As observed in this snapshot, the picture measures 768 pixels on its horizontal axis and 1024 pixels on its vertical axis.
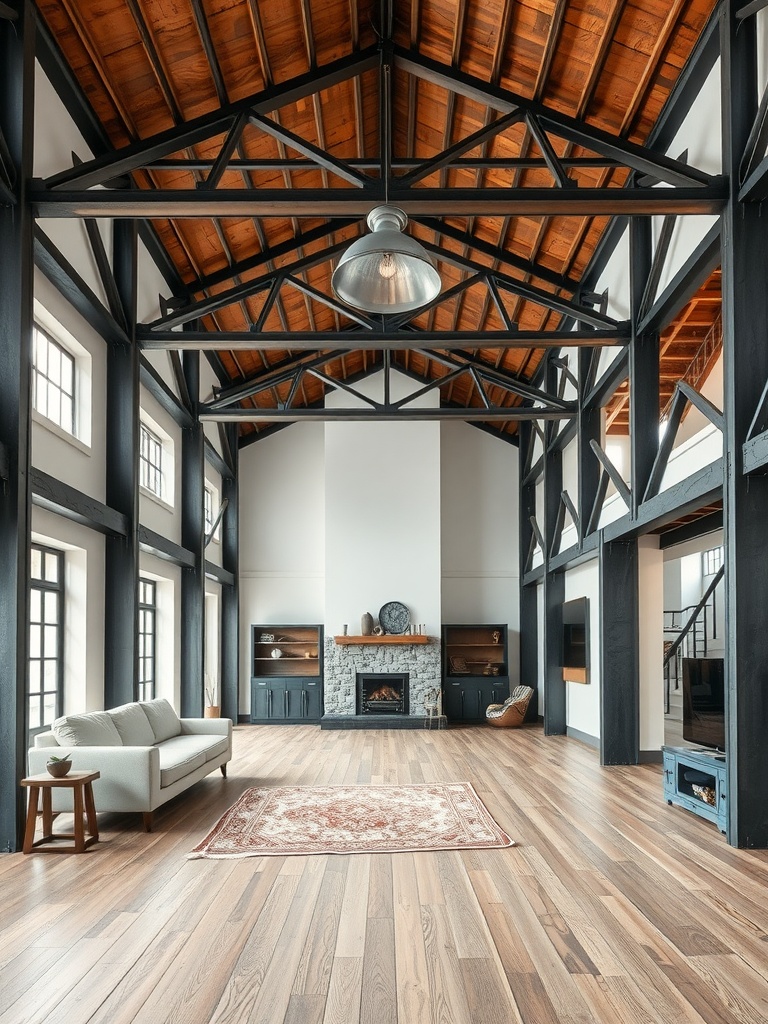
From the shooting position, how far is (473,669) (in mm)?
15539

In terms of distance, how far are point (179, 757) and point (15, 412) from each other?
3.03 m

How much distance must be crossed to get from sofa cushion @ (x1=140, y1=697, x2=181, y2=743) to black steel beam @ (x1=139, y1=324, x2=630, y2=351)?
341 centimetres

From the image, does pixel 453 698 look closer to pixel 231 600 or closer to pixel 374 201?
pixel 231 600

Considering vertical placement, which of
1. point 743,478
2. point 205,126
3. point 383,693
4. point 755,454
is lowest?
point 383,693

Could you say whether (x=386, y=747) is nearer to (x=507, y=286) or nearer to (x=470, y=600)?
(x=470, y=600)

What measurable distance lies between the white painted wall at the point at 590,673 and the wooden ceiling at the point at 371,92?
10.7ft

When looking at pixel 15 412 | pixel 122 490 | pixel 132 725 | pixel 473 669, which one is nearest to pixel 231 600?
pixel 473 669

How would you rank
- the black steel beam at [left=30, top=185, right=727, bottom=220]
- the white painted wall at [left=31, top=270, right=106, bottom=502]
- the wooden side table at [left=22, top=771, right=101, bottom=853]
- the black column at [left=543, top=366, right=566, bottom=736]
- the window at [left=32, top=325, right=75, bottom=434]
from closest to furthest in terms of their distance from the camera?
the wooden side table at [left=22, top=771, right=101, bottom=853]
the black steel beam at [left=30, top=185, right=727, bottom=220]
the white painted wall at [left=31, top=270, right=106, bottom=502]
the window at [left=32, top=325, right=75, bottom=434]
the black column at [left=543, top=366, right=566, bottom=736]

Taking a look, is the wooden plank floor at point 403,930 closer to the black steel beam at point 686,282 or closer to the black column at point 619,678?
the black column at point 619,678

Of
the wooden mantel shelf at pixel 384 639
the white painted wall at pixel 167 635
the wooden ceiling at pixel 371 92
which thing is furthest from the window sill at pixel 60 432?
the wooden mantel shelf at pixel 384 639

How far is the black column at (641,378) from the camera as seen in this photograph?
27.1 ft

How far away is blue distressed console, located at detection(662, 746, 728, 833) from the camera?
20.1ft

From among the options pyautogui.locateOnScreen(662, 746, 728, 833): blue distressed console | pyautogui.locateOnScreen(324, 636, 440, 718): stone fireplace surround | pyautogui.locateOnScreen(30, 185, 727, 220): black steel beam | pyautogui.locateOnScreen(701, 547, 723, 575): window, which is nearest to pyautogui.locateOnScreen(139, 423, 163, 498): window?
pyautogui.locateOnScreen(30, 185, 727, 220): black steel beam

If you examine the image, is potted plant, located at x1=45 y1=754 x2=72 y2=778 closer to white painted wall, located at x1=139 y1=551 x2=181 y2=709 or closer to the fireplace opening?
white painted wall, located at x1=139 y1=551 x2=181 y2=709
